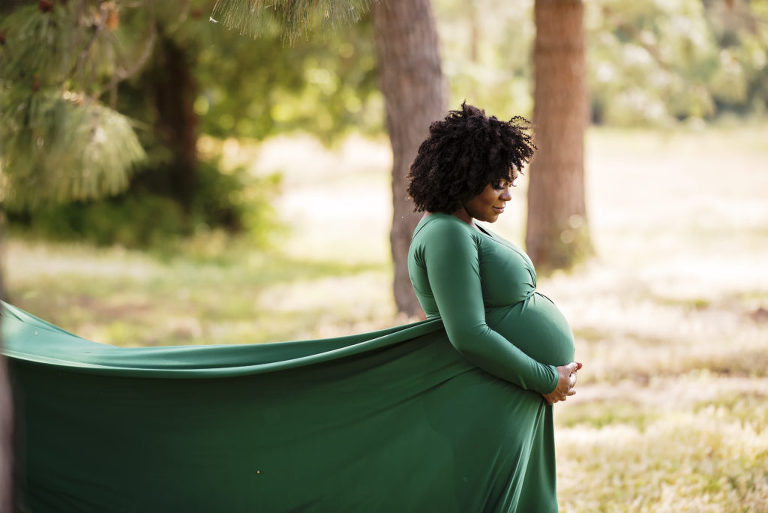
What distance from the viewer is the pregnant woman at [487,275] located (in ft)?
9.35

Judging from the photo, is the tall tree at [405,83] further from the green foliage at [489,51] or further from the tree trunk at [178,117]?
the tree trunk at [178,117]

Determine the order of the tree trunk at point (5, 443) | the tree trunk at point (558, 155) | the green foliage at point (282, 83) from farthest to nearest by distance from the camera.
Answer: the green foliage at point (282, 83), the tree trunk at point (558, 155), the tree trunk at point (5, 443)

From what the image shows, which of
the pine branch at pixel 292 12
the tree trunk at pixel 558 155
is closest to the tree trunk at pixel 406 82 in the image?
the pine branch at pixel 292 12

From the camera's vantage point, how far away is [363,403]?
3.20 metres

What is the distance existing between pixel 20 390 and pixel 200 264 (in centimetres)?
1194

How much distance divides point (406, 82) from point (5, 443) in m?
5.71

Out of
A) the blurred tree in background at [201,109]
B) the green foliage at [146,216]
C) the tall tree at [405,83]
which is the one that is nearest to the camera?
the tall tree at [405,83]

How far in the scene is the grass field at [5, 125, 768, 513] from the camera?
180 inches

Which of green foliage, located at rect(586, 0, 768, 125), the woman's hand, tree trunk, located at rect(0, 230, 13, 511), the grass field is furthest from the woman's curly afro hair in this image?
green foliage, located at rect(586, 0, 768, 125)

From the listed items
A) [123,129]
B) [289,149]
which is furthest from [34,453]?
[289,149]

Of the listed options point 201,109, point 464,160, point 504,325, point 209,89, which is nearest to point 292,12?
point 464,160

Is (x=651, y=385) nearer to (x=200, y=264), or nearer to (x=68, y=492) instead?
(x=68, y=492)

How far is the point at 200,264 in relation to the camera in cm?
1520

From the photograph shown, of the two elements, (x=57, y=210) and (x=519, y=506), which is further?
(x=57, y=210)
